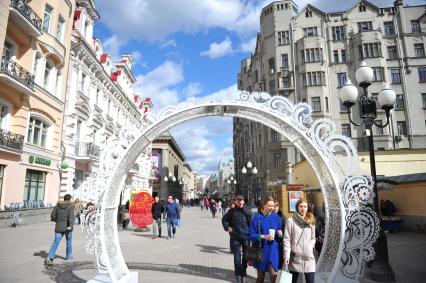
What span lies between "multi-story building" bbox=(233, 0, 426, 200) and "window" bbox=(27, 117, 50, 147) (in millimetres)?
24324

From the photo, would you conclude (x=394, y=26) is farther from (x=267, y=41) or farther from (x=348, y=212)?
(x=348, y=212)

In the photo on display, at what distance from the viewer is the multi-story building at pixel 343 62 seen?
117 feet

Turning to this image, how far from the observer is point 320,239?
713cm

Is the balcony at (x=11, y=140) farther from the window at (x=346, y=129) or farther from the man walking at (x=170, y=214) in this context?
the window at (x=346, y=129)

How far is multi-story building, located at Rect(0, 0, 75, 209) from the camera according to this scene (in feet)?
52.6

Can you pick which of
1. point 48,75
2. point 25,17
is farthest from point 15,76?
point 48,75

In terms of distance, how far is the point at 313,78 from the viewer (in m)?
37.1

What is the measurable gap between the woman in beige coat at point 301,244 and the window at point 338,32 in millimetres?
38960

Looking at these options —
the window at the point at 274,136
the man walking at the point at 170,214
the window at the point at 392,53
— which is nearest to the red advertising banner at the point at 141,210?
the man walking at the point at 170,214

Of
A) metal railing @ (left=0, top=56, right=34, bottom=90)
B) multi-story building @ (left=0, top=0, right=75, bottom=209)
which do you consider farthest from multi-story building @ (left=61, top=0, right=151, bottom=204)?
metal railing @ (left=0, top=56, right=34, bottom=90)

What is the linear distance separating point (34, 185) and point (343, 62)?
113 feet

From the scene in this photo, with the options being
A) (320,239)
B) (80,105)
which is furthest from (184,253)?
(80,105)

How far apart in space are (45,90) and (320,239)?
1821 centimetres

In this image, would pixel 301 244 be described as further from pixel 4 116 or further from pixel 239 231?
pixel 4 116
